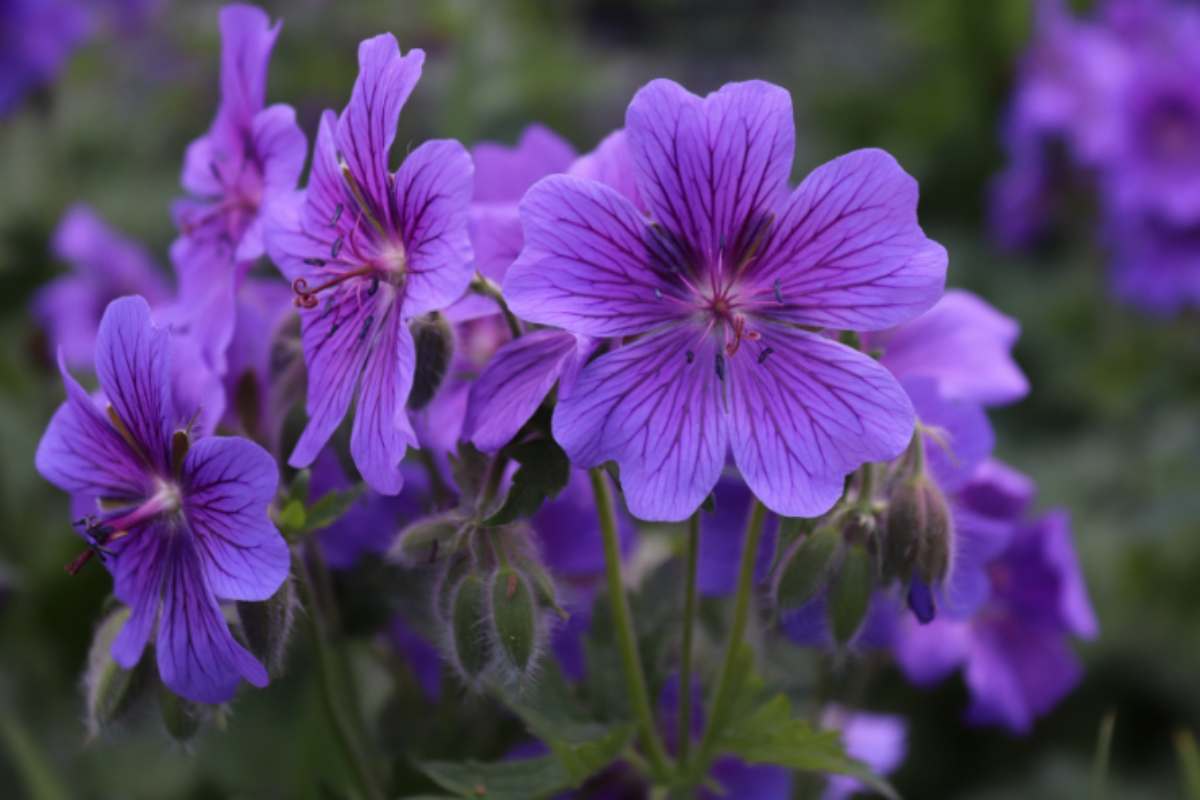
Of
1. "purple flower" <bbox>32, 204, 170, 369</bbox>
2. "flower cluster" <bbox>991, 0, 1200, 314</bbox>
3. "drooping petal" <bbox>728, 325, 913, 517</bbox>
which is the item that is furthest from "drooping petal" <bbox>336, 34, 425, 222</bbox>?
"flower cluster" <bbox>991, 0, 1200, 314</bbox>

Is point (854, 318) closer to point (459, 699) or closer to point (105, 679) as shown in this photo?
point (459, 699)

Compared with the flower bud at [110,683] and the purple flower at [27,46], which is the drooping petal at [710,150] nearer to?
the flower bud at [110,683]

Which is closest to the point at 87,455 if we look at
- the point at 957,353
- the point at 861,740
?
the point at 957,353

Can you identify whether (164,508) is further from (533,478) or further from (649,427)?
(649,427)

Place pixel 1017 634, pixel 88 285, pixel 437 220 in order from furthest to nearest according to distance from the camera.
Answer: pixel 88 285, pixel 1017 634, pixel 437 220

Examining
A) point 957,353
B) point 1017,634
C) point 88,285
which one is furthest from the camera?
point 88,285

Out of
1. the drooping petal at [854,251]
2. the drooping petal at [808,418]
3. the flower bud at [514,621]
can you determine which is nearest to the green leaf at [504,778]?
the flower bud at [514,621]
